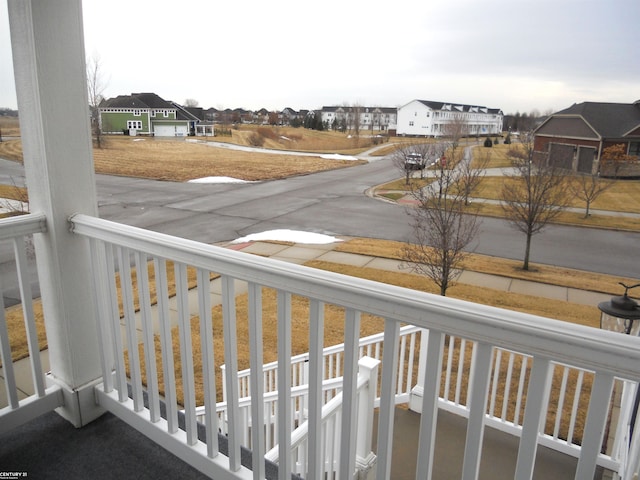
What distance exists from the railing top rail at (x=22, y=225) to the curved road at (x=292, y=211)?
19cm

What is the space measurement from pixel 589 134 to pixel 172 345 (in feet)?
4.21

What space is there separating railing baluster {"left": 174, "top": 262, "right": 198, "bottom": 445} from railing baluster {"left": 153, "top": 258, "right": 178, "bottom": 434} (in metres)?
0.06

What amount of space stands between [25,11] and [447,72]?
3.88 feet

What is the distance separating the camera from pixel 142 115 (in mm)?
1579

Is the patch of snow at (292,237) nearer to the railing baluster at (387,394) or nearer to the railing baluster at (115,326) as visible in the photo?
the railing baluster at (115,326)

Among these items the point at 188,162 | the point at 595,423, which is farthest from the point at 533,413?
the point at 188,162

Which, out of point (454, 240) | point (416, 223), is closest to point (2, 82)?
point (416, 223)

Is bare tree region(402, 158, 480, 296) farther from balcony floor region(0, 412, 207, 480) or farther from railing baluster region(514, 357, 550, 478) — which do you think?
balcony floor region(0, 412, 207, 480)

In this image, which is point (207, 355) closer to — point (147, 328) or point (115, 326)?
point (147, 328)

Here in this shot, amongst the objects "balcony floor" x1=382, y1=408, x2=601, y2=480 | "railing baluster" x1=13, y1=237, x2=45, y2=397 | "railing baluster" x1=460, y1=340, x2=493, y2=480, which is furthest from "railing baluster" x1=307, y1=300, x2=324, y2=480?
"balcony floor" x1=382, y1=408, x2=601, y2=480

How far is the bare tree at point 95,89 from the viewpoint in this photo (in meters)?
1.48

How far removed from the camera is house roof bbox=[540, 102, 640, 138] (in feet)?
3.42

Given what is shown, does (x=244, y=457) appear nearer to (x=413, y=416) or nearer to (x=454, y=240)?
(x=454, y=240)

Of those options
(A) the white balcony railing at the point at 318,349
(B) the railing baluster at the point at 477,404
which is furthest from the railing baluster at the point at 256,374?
(B) the railing baluster at the point at 477,404
